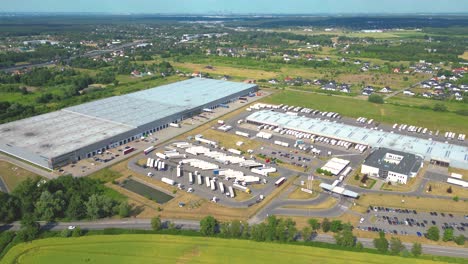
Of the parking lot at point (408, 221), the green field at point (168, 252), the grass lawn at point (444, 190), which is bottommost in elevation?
the green field at point (168, 252)

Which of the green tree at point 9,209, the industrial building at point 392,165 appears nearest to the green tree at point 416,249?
the industrial building at point 392,165

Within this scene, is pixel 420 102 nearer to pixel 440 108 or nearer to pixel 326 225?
pixel 440 108

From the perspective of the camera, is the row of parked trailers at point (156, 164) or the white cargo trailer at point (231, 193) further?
the row of parked trailers at point (156, 164)

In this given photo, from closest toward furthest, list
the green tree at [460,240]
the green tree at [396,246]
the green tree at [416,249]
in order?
the green tree at [416,249] → the green tree at [396,246] → the green tree at [460,240]

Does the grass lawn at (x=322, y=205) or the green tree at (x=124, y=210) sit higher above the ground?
the green tree at (x=124, y=210)

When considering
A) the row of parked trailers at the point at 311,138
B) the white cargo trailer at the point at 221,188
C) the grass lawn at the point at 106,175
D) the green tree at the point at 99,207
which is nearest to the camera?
the green tree at the point at 99,207

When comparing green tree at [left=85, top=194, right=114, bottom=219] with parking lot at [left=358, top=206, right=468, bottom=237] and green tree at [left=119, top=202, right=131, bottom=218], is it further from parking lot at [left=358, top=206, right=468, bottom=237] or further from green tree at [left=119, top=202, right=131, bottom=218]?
parking lot at [left=358, top=206, right=468, bottom=237]

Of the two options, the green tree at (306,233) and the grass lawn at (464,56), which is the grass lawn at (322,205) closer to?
the green tree at (306,233)
